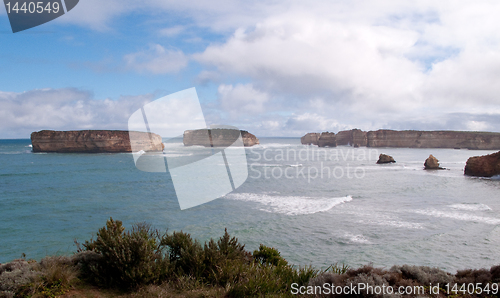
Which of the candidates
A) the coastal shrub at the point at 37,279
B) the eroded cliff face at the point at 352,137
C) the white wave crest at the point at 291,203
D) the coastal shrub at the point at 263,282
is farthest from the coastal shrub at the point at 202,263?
the eroded cliff face at the point at 352,137

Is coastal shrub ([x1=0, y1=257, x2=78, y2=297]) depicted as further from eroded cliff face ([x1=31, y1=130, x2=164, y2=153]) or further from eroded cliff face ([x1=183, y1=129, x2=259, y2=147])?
eroded cliff face ([x1=183, y1=129, x2=259, y2=147])

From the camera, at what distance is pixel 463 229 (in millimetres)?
12148

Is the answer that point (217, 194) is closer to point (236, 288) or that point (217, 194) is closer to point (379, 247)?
point (379, 247)

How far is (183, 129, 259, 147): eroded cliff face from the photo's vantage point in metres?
97.1

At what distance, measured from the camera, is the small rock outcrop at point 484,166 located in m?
30.9

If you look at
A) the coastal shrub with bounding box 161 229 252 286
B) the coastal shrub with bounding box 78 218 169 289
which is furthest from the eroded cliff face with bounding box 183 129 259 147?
the coastal shrub with bounding box 78 218 169 289

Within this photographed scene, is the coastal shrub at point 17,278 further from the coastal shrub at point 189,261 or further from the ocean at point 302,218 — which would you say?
the ocean at point 302,218

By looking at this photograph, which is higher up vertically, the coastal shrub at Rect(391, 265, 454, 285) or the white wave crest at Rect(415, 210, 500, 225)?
the coastal shrub at Rect(391, 265, 454, 285)

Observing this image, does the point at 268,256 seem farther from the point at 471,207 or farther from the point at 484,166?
the point at 484,166

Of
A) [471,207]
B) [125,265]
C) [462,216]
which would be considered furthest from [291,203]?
[125,265]

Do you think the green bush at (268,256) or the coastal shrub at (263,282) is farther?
the green bush at (268,256)

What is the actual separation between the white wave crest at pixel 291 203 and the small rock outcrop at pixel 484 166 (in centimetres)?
2227

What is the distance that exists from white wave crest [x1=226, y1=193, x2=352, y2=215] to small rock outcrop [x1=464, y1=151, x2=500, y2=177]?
2227 centimetres

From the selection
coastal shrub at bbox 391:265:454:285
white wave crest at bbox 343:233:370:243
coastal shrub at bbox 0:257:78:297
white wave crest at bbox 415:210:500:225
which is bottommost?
white wave crest at bbox 415:210:500:225
